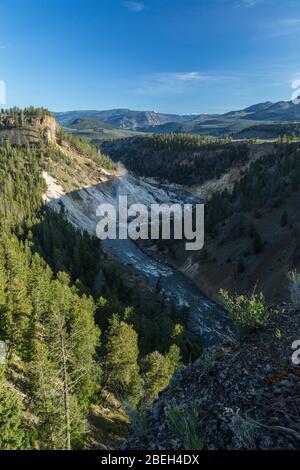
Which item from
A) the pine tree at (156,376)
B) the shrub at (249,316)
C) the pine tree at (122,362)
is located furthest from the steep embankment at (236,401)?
the pine tree at (122,362)

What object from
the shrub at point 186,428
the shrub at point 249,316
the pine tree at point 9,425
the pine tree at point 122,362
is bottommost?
the pine tree at point 122,362

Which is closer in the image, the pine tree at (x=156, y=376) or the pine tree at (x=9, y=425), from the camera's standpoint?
the pine tree at (x=9, y=425)

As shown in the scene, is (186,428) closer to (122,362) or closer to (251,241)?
(122,362)

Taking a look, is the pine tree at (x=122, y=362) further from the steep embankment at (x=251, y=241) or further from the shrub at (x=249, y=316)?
the steep embankment at (x=251, y=241)

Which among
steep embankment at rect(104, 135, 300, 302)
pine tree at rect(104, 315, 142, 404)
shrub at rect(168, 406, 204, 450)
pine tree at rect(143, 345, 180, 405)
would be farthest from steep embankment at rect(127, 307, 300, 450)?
steep embankment at rect(104, 135, 300, 302)

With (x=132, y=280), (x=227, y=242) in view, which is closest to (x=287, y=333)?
(x=132, y=280)

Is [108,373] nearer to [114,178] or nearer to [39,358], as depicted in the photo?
[39,358]

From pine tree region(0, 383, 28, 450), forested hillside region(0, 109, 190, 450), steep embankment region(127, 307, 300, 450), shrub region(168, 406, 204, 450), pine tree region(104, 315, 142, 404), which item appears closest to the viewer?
steep embankment region(127, 307, 300, 450)

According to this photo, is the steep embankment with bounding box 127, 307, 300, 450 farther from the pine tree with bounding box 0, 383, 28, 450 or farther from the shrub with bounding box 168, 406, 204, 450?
the pine tree with bounding box 0, 383, 28, 450
